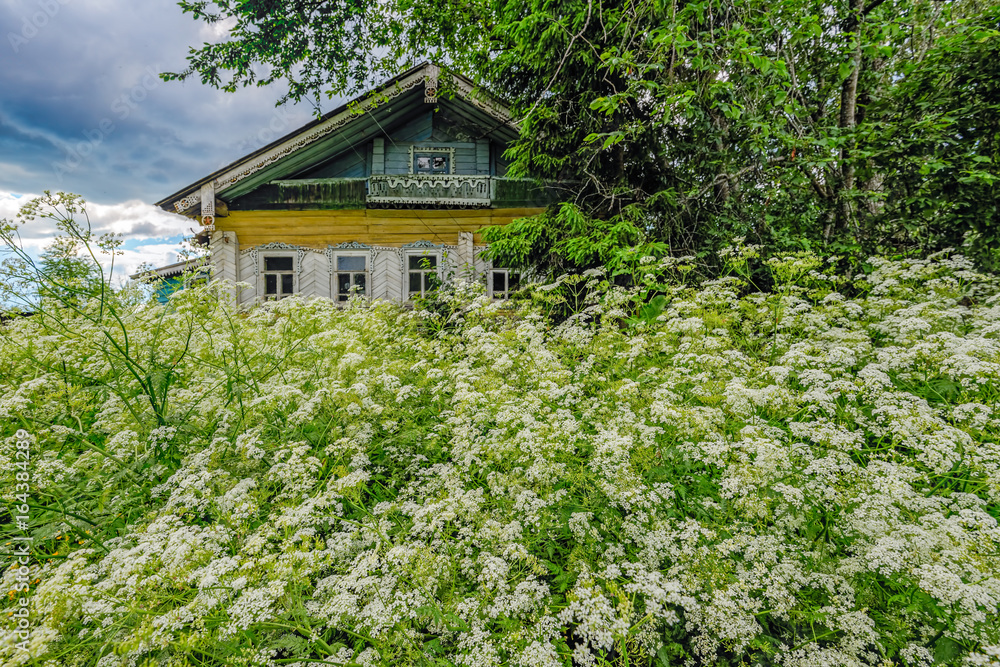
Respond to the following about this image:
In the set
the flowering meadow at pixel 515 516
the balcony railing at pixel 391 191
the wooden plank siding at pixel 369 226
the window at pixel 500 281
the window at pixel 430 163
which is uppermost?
the window at pixel 430 163

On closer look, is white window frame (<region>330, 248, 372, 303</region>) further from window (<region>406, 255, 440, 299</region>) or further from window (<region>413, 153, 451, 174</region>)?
window (<region>413, 153, 451, 174</region>)

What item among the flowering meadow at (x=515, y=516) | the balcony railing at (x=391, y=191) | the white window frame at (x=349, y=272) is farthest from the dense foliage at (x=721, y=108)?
the white window frame at (x=349, y=272)

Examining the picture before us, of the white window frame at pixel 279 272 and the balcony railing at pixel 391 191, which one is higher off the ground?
the balcony railing at pixel 391 191

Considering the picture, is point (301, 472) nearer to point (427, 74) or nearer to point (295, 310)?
point (295, 310)

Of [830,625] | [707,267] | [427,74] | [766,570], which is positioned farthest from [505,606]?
[427,74]

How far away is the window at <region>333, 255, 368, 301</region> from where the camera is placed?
10.4 meters

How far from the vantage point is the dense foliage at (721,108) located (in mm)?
4469

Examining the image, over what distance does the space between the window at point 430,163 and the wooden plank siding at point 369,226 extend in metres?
1.17

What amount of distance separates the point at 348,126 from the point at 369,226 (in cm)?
242

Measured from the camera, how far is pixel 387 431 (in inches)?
112

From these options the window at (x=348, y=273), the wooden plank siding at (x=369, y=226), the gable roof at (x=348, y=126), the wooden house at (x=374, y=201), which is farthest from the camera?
the window at (x=348, y=273)

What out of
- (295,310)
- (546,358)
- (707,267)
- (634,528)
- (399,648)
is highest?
(707,267)

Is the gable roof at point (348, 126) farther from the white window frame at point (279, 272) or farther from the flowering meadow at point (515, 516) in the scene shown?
the flowering meadow at point (515, 516)

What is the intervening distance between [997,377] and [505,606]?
3083 mm
